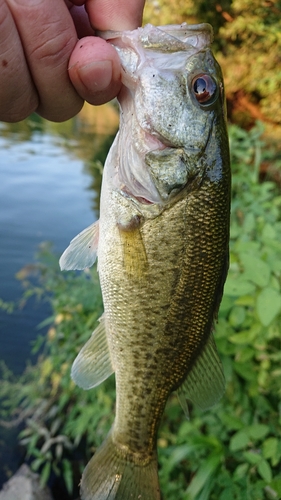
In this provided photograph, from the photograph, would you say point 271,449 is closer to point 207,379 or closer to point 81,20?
point 207,379

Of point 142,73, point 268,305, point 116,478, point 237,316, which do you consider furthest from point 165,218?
point 116,478

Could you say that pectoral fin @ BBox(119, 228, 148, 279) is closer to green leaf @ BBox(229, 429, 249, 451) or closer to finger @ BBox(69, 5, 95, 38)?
finger @ BBox(69, 5, 95, 38)

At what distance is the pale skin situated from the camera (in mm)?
1176

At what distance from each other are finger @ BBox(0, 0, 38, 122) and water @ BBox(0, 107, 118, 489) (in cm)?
138

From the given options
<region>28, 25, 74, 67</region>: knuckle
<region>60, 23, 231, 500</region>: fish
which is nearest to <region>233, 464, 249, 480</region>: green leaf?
<region>60, 23, 231, 500</region>: fish

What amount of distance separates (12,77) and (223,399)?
215 centimetres

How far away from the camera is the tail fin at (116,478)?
1606 millimetres

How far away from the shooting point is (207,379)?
5.24 ft

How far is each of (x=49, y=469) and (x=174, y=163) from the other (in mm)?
2797

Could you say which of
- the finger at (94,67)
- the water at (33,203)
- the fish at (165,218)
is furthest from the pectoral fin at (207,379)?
the water at (33,203)

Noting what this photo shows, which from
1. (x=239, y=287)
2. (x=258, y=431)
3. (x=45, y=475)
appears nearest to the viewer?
(x=239, y=287)

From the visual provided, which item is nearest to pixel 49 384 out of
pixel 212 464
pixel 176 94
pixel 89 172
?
pixel 212 464

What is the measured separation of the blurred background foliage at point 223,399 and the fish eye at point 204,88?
833 millimetres

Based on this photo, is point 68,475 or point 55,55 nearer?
point 55,55
